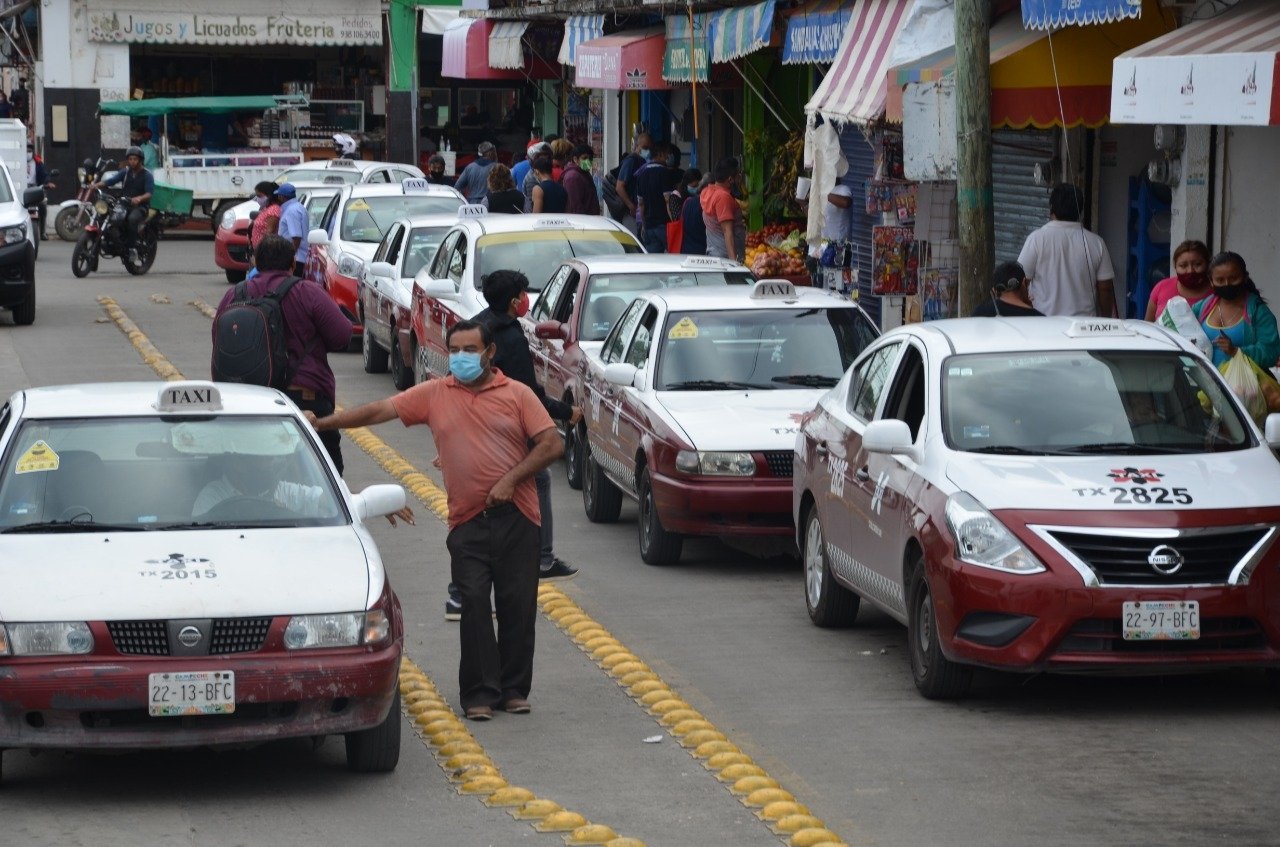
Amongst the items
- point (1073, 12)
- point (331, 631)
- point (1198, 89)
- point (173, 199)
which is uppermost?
point (1073, 12)

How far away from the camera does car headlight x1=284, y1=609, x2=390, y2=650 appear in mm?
7457

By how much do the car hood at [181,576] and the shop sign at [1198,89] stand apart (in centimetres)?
573

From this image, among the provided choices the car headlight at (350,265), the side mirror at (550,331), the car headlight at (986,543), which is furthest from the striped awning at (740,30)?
the car headlight at (986,543)

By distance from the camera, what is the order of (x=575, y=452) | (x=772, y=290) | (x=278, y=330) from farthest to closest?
(x=575, y=452) → (x=772, y=290) → (x=278, y=330)

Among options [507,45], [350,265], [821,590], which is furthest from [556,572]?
[507,45]

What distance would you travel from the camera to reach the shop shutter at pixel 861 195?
22.8 meters

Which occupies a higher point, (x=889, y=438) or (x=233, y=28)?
(x=233, y=28)

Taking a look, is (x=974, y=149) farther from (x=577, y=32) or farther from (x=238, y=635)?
(x=577, y=32)

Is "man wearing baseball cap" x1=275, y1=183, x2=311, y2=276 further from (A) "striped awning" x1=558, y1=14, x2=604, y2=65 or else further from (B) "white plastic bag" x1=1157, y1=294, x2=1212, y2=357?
(B) "white plastic bag" x1=1157, y1=294, x2=1212, y2=357

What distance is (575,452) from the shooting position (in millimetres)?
15195

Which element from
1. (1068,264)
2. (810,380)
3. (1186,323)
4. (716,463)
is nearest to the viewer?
(1186,323)

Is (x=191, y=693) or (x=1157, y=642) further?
(x=1157, y=642)

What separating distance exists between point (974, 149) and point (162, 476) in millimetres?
6832

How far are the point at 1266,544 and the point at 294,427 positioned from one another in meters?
3.97
